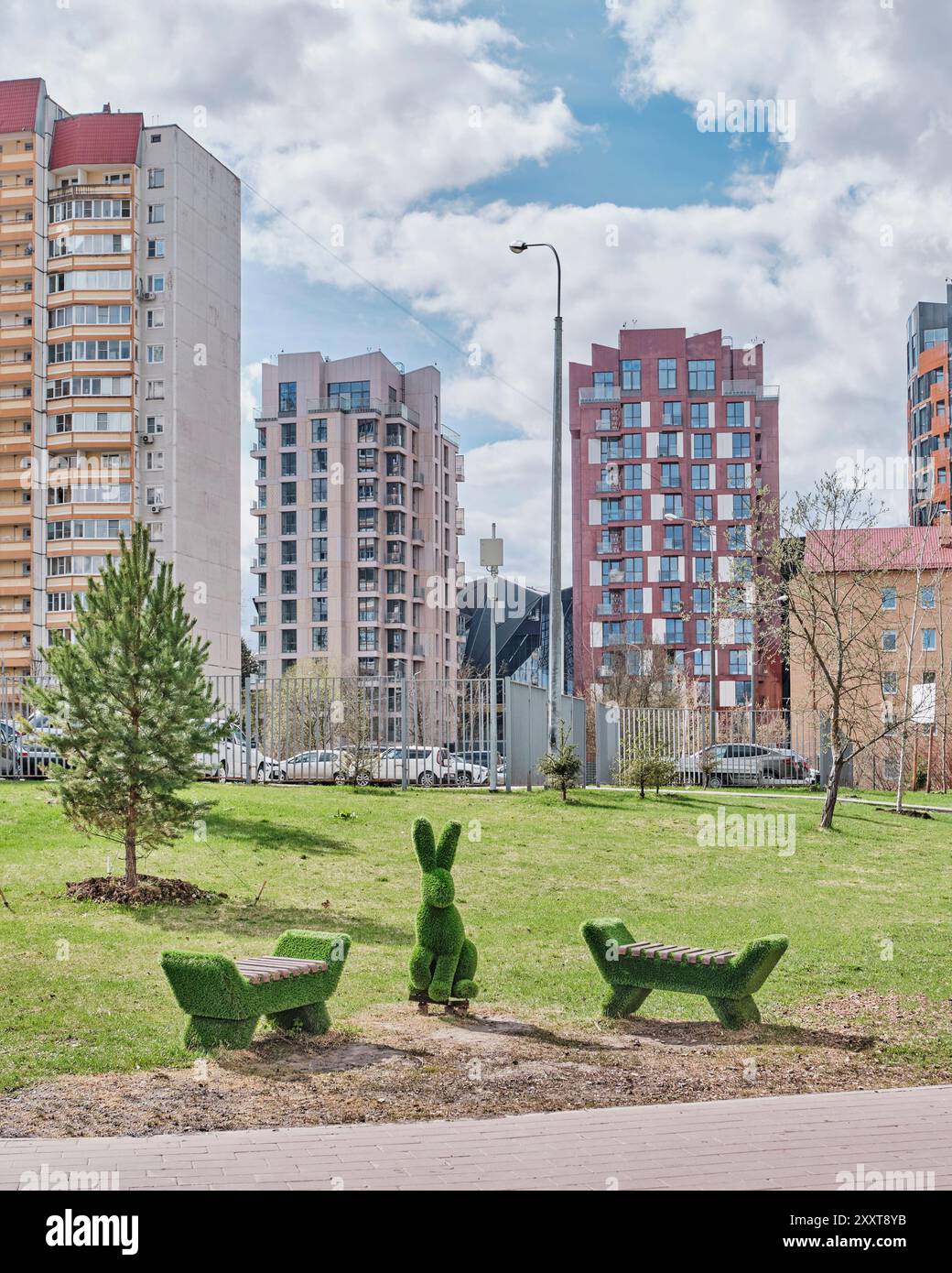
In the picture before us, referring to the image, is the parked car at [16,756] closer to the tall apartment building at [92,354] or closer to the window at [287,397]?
the tall apartment building at [92,354]

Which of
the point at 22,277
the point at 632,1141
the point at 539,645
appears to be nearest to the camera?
the point at 632,1141

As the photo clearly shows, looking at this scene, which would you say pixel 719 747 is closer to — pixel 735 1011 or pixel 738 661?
pixel 735 1011

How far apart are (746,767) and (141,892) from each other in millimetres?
24164

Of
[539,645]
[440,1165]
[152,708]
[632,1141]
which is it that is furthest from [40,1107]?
[539,645]

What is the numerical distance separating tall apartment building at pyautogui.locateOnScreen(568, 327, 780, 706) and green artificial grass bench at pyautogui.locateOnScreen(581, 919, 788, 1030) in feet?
272

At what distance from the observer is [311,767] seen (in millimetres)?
26828

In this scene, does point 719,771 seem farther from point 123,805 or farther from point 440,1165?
point 440,1165

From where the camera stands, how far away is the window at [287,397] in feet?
344

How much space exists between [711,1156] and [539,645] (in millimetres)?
118177

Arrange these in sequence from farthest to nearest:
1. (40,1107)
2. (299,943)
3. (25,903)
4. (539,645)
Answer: (539,645)
(25,903)
(299,943)
(40,1107)

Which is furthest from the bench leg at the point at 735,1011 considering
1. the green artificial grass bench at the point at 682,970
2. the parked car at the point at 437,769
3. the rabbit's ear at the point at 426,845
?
the parked car at the point at 437,769

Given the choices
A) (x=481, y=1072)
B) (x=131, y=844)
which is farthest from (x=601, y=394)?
(x=481, y=1072)

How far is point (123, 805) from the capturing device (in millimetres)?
14125
